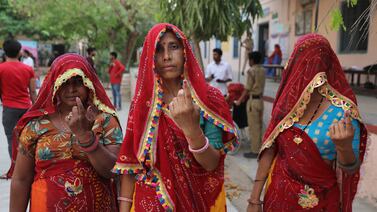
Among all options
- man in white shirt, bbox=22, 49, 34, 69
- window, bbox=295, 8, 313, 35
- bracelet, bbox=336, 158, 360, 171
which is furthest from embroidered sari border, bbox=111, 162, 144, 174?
window, bbox=295, 8, 313, 35

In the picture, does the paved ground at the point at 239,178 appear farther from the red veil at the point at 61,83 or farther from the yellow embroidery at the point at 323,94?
the red veil at the point at 61,83

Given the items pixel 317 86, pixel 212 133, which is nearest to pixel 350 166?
pixel 317 86

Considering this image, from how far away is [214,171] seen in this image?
64.6 inches

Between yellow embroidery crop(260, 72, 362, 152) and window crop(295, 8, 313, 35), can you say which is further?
window crop(295, 8, 313, 35)

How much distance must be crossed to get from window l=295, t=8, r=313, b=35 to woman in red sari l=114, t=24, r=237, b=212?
Answer: 1062 cm

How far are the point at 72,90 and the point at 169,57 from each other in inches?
22.7

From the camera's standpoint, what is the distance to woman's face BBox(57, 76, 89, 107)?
1856 millimetres

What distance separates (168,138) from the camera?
1.62 m

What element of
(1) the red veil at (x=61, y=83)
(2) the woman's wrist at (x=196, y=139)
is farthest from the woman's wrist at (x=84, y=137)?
(2) the woman's wrist at (x=196, y=139)

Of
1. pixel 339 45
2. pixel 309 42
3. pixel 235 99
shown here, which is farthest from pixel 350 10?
pixel 309 42

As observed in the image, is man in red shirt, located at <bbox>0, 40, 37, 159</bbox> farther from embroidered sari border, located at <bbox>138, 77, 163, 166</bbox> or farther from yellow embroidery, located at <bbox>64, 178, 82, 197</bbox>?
embroidered sari border, located at <bbox>138, 77, 163, 166</bbox>

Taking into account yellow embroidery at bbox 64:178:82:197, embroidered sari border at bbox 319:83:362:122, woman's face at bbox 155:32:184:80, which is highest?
woman's face at bbox 155:32:184:80

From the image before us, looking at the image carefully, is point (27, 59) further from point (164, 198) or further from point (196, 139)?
point (196, 139)

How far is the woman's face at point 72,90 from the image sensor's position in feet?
6.09
